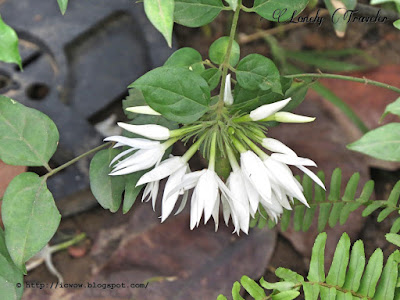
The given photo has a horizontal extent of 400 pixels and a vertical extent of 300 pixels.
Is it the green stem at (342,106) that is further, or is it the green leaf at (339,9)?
the green stem at (342,106)

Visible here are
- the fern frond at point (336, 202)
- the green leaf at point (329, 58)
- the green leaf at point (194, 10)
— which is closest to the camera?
the green leaf at point (194, 10)

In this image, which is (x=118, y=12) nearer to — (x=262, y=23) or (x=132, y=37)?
(x=132, y=37)

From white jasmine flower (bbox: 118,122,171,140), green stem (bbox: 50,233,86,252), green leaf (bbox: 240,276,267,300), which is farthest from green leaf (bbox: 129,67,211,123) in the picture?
green stem (bbox: 50,233,86,252)

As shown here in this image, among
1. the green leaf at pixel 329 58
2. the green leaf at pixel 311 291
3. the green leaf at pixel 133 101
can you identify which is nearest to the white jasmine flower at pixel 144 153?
the green leaf at pixel 133 101

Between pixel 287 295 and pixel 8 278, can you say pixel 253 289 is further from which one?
pixel 8 278

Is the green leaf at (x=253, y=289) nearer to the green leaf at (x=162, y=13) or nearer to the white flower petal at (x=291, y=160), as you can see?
the white flower petal at (x=291, y=160)

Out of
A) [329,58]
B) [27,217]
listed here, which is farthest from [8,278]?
[329,58]

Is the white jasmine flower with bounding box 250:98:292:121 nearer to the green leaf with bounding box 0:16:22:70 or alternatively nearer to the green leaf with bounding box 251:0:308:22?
the green leaf with bounding box 251:0:308:22
